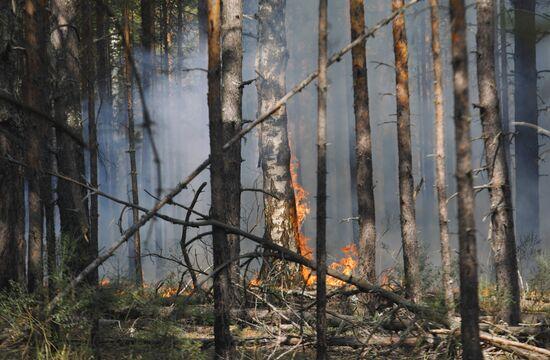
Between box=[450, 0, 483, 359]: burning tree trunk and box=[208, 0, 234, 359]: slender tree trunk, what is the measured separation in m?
2.62

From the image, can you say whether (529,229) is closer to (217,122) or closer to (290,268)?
(290,268)

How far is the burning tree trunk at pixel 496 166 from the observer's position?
929cm

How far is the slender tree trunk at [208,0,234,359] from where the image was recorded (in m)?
6.79

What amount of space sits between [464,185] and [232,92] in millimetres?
5051

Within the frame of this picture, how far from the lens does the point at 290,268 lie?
42.0 ft

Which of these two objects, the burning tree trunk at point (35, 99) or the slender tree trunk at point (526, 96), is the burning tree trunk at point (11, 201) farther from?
the slender tree trunk at point (526, 96)

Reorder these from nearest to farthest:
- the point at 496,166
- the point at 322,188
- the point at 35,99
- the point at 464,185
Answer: the point at 464,185
the point at 35,99
the point at 322,188
the point at 496,166

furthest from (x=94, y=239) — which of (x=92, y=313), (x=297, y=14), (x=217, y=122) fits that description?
(x=297, y=14)

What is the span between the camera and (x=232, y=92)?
9352mm

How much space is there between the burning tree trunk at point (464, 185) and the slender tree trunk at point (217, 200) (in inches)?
103

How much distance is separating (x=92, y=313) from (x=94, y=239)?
1.80 m

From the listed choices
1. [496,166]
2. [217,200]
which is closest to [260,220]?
[496,166]

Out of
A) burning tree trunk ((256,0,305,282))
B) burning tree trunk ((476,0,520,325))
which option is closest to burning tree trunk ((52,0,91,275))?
burning tree trunk ((256,0,305,282))

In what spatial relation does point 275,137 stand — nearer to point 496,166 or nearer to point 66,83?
point 66,83
